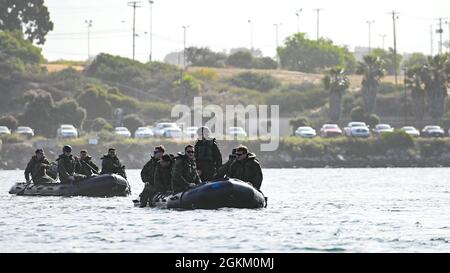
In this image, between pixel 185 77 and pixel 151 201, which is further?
pixel 185 77

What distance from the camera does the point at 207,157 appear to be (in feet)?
140

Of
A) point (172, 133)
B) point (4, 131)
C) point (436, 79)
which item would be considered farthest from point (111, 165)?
point (436, 79)

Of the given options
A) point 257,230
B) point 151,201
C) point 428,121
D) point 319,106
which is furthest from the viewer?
point 319,106

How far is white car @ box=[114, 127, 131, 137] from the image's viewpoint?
133 m

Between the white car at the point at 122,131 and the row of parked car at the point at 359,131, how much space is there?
16410 millimetres

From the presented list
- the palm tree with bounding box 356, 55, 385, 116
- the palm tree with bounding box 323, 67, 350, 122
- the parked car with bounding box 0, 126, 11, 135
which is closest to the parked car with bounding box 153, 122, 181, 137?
the parked car with bounding box 0, 126, 11, 135

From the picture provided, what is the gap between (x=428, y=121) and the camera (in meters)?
144

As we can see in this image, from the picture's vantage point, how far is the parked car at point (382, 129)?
13475 cm

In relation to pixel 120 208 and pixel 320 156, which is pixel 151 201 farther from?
pixel 320 156

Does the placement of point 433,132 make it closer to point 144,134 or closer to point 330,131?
point 330,131

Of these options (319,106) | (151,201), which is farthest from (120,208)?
(319,106)

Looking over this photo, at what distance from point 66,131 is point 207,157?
88.5 metres

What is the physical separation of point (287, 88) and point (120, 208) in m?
143

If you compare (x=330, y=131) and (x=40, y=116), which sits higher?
(x=40, y=116)
